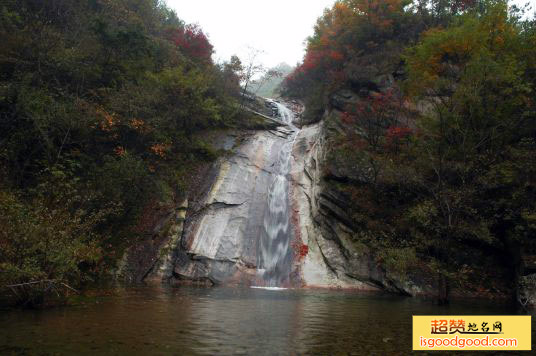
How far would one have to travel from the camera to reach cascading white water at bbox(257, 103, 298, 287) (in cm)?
1833

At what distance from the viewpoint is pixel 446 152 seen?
15.0 m

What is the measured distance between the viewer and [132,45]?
70.4ft

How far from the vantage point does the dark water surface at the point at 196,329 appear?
532cm

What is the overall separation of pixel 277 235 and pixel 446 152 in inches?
359

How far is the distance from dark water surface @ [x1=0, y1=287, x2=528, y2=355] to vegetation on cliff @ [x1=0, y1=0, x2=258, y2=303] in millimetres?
2120

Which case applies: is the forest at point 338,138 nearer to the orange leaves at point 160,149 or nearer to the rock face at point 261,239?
the orange leaves at point 160,149

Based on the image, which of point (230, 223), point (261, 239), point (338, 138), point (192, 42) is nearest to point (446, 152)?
point (338, 138)

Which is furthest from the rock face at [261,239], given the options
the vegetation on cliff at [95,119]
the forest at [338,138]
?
the vegetation on cliff at [95,119]

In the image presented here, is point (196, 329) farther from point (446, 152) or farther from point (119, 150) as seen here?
point (119, 150)

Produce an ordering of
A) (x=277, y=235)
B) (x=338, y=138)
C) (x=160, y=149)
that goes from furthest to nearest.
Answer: (x=338, y=138), (x=277, y=235), (x=160, y=149)

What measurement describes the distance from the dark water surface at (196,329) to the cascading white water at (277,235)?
7.75m

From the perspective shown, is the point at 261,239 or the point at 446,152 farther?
the point at 261,239

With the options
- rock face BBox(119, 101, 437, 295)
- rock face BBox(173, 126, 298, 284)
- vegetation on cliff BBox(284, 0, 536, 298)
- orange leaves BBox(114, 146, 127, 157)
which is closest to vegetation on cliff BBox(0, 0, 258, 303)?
orange leaves BBox(114, 146, 127, 157)

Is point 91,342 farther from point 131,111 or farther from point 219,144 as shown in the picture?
point 219,144
